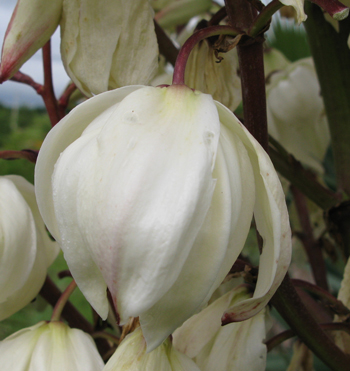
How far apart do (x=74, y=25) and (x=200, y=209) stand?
17 cm

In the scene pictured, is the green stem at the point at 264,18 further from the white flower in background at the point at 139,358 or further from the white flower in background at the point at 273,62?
the white flower in background at the point at 273,62

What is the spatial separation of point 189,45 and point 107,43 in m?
0.08

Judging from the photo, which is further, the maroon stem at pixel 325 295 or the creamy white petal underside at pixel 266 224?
the maroon stem at pixel 325 295

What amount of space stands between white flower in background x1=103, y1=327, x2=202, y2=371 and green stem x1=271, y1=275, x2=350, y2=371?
77mm

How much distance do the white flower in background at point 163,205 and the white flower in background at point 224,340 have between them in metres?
0.10

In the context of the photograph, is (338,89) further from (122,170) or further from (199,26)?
(122,170)

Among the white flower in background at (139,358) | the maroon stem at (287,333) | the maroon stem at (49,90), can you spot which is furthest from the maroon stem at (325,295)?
the maroon stem at (49,90)

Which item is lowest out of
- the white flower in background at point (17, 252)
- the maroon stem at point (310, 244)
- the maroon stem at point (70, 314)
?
the maroon stem at point (310, 244)

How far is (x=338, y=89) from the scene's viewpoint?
43cm

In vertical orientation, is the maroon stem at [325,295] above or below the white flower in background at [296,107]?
below

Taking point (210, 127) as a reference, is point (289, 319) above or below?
below

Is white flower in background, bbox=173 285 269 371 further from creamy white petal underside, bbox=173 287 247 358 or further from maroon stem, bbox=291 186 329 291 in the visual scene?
maroon stem, bbox=291 186 329 291

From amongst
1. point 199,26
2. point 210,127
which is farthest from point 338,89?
point 210,127

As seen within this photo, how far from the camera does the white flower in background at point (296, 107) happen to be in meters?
0.53
